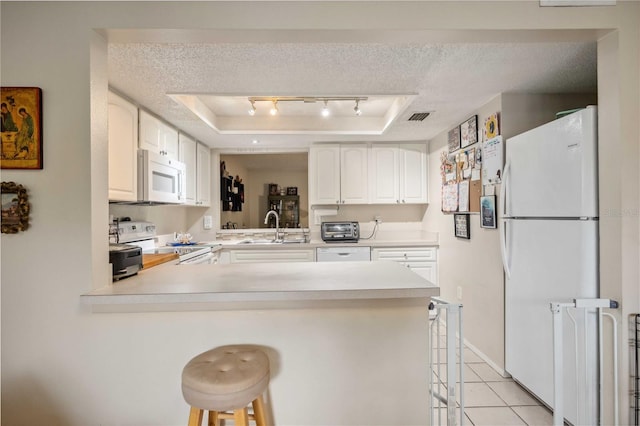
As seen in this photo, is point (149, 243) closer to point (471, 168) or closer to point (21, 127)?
point (21, 127)

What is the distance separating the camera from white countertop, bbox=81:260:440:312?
4.29 ft

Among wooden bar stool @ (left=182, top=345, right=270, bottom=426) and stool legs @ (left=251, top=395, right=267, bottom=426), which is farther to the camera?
stool legs @ (left=251, top=395, right=267, bottom=426)

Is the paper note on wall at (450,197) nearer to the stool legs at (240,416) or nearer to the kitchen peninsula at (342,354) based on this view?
the kitchen peninsula at (342,354)

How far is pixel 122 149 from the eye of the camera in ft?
7.18

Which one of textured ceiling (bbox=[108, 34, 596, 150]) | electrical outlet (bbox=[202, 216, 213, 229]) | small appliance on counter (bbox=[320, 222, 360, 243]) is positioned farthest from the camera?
electrical outlet (bbox=[202, 216, 213, 229])

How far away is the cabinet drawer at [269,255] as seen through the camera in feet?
11.6

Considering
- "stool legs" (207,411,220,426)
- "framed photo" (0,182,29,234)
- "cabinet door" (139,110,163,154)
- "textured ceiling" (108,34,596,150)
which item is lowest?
"stool legs" (207,411,220,426)

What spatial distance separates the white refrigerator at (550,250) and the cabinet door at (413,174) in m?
1.71

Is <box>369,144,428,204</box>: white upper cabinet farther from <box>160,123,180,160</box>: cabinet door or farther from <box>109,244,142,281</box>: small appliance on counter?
<box>109,244,142,281</box>: small appliance on counter

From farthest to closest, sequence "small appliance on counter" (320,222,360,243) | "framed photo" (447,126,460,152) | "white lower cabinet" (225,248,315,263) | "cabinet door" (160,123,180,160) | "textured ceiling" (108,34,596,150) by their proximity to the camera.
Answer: "small appliance on counter" (320,222,360,243)
"white lower cabinet" (225,248,315,263)
"framed photo" (447,126,460,152)
"cabinet door" (160,123,180,160)
"textured ceiling" (108,34,596,150)

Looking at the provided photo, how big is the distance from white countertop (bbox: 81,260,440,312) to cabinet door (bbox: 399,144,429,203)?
2.30 meters

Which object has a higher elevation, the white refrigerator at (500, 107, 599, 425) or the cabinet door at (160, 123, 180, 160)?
the cabinet door at (160, 123, 180, 160)

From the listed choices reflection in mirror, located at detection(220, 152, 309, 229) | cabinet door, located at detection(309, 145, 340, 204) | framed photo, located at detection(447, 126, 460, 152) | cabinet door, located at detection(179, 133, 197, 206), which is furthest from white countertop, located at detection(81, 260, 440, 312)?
reflection in mirror, located at detection(220, 152, 309, 229)

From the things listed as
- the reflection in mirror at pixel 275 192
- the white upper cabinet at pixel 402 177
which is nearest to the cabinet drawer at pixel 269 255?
the white upper cabinet at pixel 402 177
